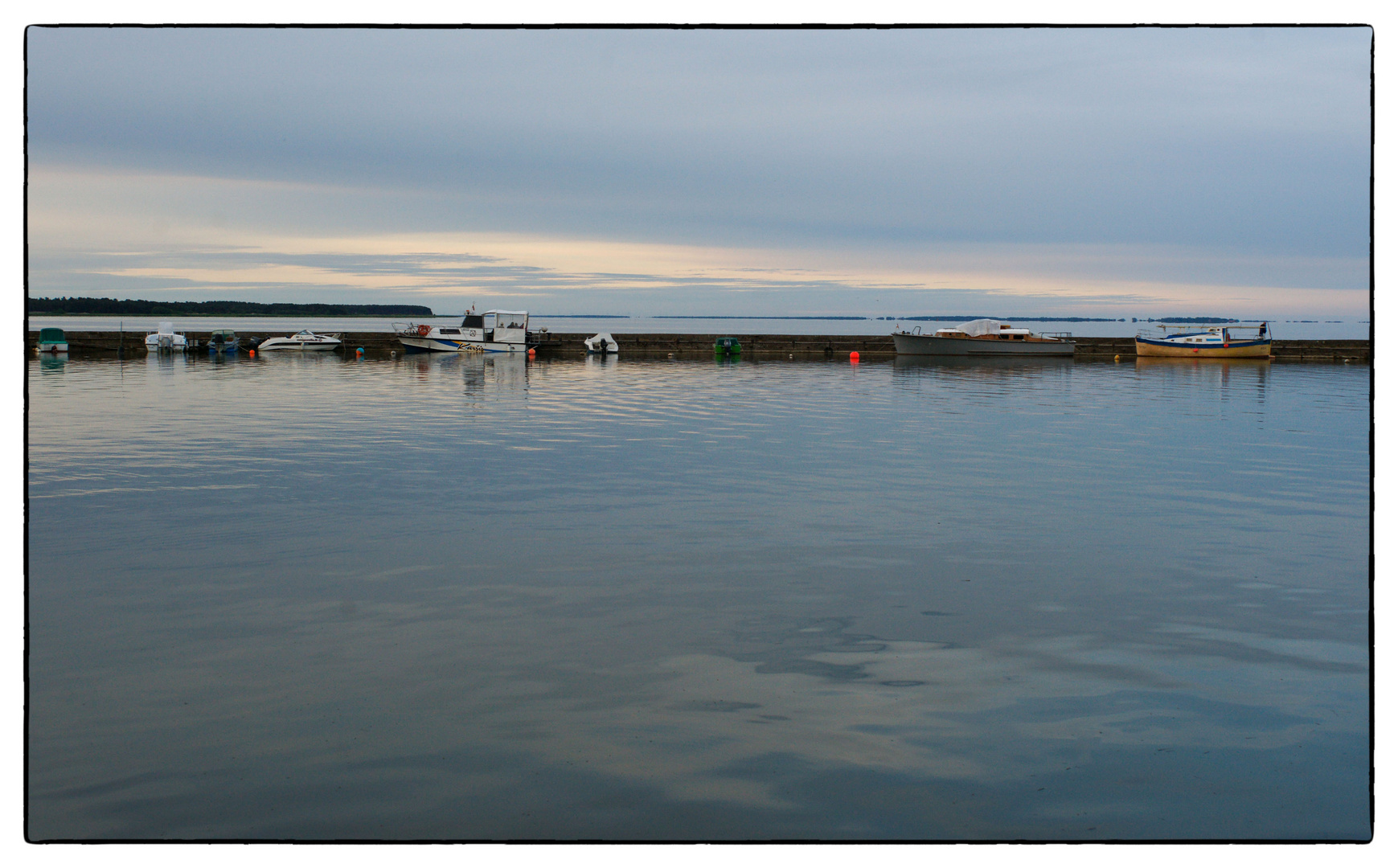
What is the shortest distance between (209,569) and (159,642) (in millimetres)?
3130

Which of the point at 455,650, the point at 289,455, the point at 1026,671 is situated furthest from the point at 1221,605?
the point at 289,455

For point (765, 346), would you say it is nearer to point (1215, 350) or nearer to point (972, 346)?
point (972, 346)

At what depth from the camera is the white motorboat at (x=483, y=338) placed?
8456 centimetres

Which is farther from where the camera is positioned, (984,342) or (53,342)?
(984,342)

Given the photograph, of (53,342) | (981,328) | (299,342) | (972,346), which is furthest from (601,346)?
(53,342)

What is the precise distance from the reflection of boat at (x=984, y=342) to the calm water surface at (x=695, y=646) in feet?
196

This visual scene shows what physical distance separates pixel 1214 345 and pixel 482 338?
56211 mm

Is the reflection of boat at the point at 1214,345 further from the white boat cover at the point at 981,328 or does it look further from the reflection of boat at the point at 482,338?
the reflection of boat at the point at 482,338

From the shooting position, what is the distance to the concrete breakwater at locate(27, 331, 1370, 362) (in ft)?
280

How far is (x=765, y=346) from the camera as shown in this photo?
95.4m

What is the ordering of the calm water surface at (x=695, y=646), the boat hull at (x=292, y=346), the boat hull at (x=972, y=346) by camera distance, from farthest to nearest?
the boat hull at (x=292, y=346)
the boat hull at (x=972, y=346)
the calm water surface at (x=695, y=646)

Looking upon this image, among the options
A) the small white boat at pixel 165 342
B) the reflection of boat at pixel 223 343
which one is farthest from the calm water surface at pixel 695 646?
the small white boat at pixel 165 342

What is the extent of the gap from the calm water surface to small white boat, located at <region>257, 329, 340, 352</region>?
70.1m
